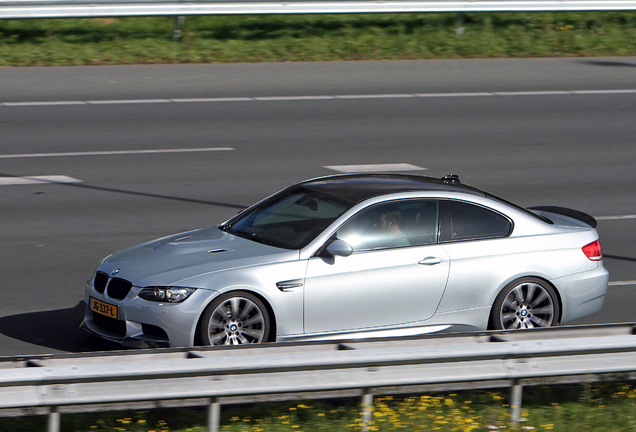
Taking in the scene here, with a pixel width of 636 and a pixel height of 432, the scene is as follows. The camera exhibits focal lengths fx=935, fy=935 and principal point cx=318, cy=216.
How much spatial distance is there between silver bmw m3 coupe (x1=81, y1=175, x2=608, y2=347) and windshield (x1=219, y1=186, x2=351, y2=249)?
0.5 inches

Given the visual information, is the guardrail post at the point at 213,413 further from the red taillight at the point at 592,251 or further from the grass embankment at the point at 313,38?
the grass embankment at the point at 313,38

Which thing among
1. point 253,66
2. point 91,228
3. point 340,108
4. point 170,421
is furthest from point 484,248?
point 253,66

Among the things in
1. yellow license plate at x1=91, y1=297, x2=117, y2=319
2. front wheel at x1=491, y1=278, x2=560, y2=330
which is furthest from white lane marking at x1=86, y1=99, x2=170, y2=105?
front wheel at x1=491, y1=278, x2=560, y2=330

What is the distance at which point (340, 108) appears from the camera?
16.9 metres

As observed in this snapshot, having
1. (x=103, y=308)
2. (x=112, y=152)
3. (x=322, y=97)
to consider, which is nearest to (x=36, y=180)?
(x=112, y=152)

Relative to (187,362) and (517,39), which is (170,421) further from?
(517,39)

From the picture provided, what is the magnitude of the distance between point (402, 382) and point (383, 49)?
632 inches

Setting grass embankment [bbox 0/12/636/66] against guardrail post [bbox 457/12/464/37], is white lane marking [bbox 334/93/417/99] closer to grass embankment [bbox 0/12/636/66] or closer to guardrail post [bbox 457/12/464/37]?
grass embankment [bbox 0/12/636/66]

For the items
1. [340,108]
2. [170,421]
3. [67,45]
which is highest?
[67,45]

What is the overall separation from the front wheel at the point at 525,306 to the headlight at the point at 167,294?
2.56 meters

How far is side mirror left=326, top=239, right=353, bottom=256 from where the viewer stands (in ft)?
23.7

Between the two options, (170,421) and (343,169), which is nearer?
(170,421)

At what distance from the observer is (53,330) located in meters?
7.97

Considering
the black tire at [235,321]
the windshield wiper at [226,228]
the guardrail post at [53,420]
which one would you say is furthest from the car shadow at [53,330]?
the guardrail post at [53,420]
